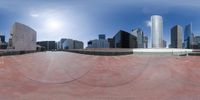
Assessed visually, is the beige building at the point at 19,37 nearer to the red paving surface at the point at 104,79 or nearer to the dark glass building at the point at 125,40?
the red paving surface at the point at 104,79

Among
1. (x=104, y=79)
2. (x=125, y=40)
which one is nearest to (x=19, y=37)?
(x=104, y=79)

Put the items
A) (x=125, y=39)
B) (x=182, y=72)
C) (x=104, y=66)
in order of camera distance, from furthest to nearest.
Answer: (x=125, y=39) < (x=104, y=66) < (x=182, y=72)

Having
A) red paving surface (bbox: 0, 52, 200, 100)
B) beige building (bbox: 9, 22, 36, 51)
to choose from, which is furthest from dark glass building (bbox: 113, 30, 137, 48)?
red paving surface (bbox: 0, 52, 200, 100)

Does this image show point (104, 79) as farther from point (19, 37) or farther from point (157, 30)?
point (157, 30)

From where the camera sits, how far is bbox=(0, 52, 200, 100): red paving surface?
23.6 feet

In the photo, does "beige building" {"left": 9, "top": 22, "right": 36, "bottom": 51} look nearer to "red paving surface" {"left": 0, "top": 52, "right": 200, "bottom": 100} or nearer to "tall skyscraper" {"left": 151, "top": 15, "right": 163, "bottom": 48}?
"red paving surface" {"left": 0, "top": 52, "right": 200, "bottom": 100}

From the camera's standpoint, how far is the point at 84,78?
29.9 feet

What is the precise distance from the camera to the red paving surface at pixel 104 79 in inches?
283

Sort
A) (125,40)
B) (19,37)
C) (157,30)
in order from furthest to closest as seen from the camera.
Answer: (125,40), (157,30), (19,37)

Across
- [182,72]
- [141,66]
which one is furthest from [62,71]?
[182,72]

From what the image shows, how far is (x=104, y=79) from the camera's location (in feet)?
29.8

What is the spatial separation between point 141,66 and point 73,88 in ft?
13.5

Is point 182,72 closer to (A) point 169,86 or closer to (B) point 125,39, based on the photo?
(A) point 169,86

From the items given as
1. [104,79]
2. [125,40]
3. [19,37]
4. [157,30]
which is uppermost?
[157,30]
